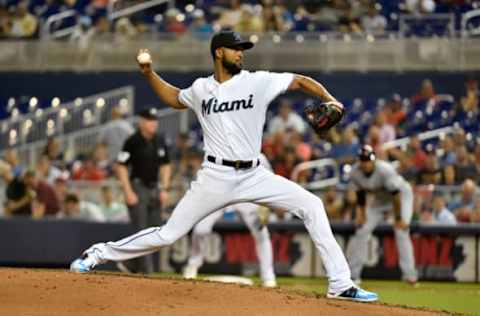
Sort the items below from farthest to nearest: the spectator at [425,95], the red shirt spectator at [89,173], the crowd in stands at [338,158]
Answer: the spectator at [425,95] → the red shirt spectator at [89,173] → the crowd in stands at [338,158]

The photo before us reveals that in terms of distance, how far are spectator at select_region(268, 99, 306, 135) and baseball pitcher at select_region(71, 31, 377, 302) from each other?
11869 mm

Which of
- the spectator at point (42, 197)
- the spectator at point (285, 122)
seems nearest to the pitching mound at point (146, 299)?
the spectator at point (42, 197)

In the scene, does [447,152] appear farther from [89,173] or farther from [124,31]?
[124,31]

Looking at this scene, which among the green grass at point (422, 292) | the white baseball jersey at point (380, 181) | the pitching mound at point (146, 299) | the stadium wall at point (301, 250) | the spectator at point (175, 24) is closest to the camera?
the pitching mound at point (146, 299)

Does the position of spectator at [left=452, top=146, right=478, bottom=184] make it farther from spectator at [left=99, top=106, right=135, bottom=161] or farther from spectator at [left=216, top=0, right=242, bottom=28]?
spectator at [left=216, top=0, right=242, bottom=28]

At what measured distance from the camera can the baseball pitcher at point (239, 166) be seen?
950 centimetres

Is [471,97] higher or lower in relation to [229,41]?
lower

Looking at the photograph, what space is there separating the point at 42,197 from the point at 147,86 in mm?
6354

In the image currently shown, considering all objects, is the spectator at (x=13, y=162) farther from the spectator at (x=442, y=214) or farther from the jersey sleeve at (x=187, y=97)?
the jersey sleeve at (x=187, y=97)

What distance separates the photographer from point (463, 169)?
1884cm

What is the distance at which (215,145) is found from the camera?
9648 mm

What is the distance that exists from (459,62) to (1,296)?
15580 mm

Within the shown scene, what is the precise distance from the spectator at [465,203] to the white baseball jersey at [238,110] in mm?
8533

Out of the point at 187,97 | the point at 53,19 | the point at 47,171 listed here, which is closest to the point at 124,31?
the point at 53,19
